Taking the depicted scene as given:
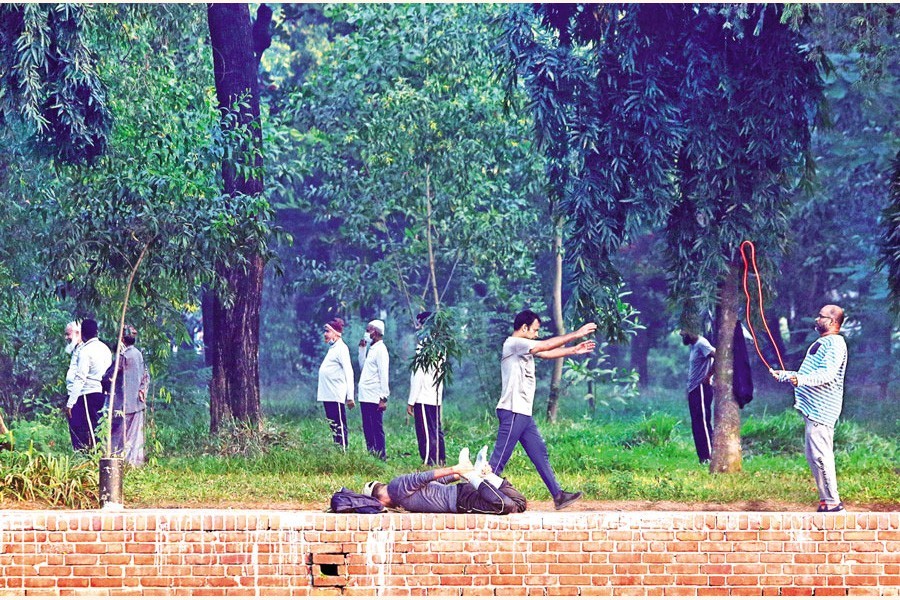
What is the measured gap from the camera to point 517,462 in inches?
597

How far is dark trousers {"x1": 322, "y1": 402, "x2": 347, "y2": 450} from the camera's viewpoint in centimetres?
1642

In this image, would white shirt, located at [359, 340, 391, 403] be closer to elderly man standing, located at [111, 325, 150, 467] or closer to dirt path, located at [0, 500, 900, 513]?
elderly man standing, located at [111, 325, 150, 467]

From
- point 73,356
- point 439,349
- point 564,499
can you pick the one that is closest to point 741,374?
point 439,349

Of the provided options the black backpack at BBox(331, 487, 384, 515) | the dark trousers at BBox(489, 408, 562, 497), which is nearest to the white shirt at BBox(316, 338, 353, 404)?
the dark trousers at BBox(489, 408, 562, 497)

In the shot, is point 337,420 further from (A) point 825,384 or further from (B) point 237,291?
(A) point 825,384

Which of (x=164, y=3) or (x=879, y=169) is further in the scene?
(x=879, y=169)

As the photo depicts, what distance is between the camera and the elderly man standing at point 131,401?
14602 millimetres

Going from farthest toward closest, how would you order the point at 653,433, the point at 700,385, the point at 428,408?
the point at 653,433 → the point at 428,408 → the point at 700,385

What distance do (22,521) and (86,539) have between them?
502 millimetres

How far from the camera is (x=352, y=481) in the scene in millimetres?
12992

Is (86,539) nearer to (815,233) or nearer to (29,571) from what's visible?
(29,571)

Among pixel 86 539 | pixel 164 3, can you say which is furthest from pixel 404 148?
pixel 86 539

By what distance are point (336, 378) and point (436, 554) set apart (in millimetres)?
7292

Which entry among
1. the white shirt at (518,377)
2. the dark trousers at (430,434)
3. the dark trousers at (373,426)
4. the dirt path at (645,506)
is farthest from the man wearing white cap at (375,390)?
the white shirt at (518,377)
